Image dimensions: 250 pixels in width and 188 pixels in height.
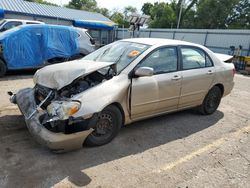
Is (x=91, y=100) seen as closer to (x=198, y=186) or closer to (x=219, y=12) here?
(x=198, y=186)

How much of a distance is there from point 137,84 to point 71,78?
Result: 1056 millimetres

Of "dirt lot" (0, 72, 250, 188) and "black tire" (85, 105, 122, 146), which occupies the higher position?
"black tire" (85, 105, 122, 146)

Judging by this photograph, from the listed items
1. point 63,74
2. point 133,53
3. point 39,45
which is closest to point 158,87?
point 133,53

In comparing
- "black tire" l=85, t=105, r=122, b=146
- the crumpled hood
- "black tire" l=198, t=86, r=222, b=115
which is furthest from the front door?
"black tire" l=198, t=86, r=222, b=115

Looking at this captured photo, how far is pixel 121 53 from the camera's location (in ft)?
14.6

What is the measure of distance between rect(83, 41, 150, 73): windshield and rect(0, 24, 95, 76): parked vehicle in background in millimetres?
4598

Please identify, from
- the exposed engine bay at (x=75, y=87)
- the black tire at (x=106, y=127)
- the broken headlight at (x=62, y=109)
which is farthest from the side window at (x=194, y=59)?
the broken headlight at (x=62, y=109)

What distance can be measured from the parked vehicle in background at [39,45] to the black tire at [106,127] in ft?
18.9

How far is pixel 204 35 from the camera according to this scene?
1969 cm

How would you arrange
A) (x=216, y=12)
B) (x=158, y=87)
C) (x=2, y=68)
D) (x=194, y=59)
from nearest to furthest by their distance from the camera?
(x=158, y=87) → (x=194, y=59) → (x=2, y=68) → (x=216, y=12)

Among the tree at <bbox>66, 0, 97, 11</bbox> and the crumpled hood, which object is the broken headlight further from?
the tree at <bbox>66, 0, 97, 11</bbox>

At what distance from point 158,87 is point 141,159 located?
129 cm

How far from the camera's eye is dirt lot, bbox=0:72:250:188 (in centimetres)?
309

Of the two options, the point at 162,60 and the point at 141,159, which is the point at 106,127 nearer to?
the point at 141,159
